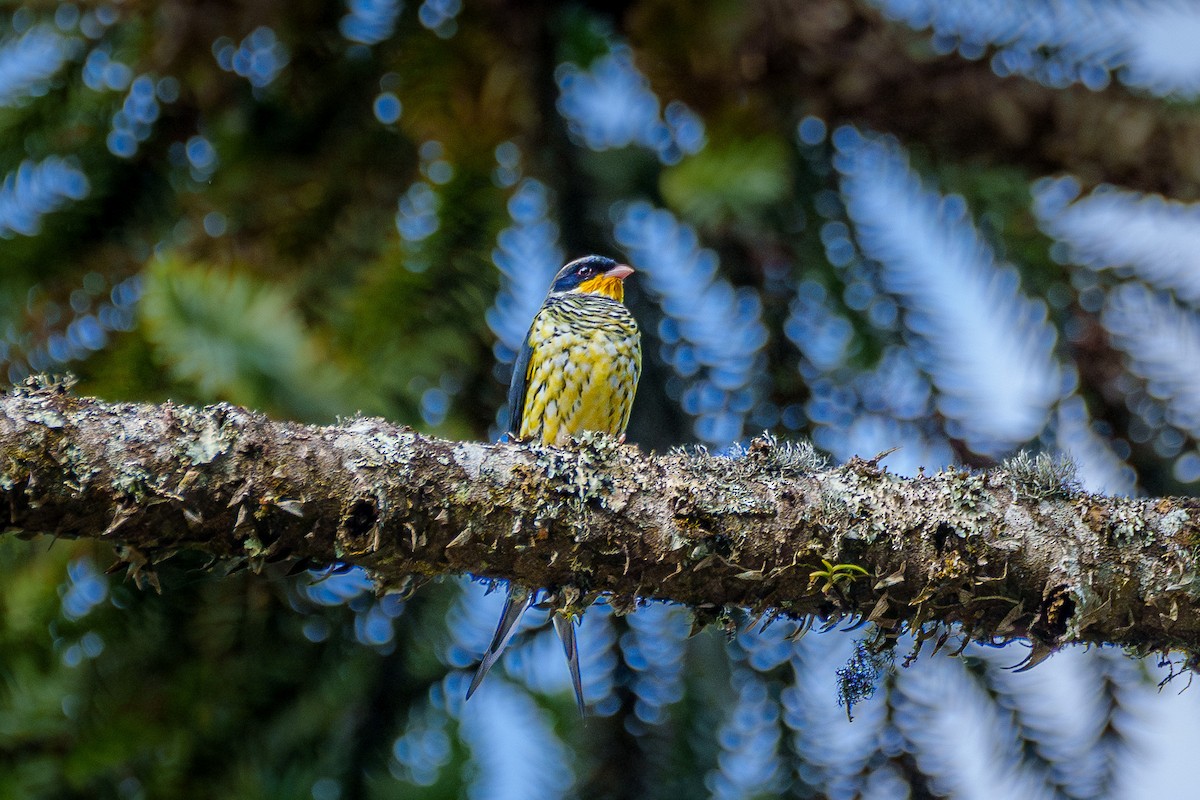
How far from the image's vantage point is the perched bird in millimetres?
3646

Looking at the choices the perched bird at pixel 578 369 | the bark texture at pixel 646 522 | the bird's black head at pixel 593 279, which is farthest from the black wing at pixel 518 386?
the bark texture at pixel 646 522

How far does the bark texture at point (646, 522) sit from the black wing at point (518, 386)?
159 cm

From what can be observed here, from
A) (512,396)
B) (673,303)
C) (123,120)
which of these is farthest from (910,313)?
(123,120)

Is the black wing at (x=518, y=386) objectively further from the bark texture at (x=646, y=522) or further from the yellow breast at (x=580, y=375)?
the bark texture at (x=646, y=522)

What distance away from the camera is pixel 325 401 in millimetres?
2018

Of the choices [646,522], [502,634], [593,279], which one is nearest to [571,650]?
[502,634]

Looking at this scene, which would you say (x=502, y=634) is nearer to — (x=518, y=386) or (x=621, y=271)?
(x=518, y=386)

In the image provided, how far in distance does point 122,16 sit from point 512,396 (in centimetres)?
152

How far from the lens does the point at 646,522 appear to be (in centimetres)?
196

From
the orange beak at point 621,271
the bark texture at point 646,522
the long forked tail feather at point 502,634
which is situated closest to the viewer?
the bark texture at point 646,522

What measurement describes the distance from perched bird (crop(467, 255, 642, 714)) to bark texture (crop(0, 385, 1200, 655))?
1.51m

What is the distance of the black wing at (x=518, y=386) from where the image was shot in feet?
12.0

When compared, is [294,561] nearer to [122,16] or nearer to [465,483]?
[465,483]

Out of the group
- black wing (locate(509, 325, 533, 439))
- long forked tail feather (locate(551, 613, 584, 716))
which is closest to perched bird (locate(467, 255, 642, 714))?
black wing (locate(509, 325, 533, 439))
